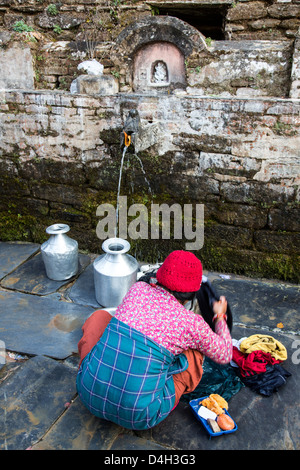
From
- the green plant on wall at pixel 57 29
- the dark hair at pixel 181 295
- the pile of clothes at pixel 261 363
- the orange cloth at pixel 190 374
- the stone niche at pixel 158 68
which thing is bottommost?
the pile of clothes at pixel 261 363

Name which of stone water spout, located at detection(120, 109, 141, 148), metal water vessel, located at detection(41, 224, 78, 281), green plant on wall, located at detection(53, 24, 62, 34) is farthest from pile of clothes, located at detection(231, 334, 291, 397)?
green plant on wall, located at detection(53, 24, 62, 34)

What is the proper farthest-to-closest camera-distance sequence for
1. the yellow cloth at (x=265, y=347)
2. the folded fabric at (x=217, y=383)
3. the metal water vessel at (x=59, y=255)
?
Result: the metal water vessel at (x=59, y=255) → the yellow cloth at (x=265, y=347) → the folded fabric at (x=217, y=383)

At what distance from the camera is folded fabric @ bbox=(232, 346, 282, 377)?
2582 mm

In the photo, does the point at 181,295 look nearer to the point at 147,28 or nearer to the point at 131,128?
the point at 131,128

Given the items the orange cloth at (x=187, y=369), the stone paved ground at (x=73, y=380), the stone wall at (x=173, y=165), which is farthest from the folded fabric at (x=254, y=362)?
the stone wall at (x=173, y=165)

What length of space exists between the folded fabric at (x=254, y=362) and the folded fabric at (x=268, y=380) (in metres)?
0.03

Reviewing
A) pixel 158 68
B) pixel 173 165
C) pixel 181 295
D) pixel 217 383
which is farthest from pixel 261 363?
pixel 158 68

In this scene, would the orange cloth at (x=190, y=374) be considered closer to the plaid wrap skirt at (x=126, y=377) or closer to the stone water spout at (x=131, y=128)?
the plaid wrap skirt at (x=126, y=377)

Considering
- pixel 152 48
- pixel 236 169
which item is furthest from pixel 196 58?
pixel 236 169

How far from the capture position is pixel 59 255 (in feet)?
12.1

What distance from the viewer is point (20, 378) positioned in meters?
2.61

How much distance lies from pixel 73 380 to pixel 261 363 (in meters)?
1.33

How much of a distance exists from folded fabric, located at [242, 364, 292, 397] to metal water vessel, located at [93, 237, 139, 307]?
131 centimetres

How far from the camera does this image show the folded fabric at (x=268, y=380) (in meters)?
2.51
